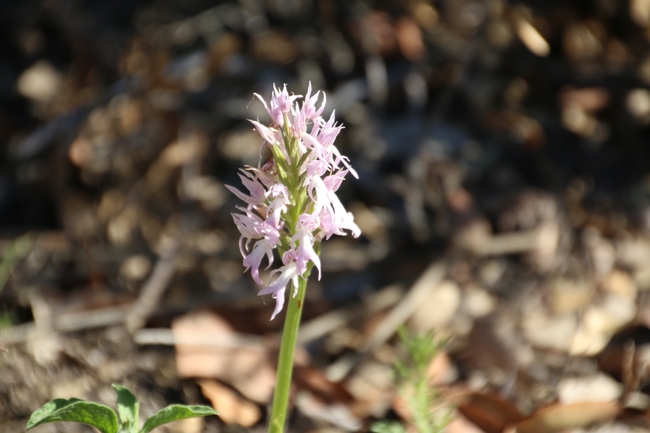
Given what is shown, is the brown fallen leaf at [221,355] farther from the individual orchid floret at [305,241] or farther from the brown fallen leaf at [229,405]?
the individual orchid floret at [305,241]

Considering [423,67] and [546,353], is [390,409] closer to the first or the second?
[546,353]

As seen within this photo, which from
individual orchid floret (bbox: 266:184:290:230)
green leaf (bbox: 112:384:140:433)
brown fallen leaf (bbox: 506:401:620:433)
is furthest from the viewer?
brown fallen leaf (bbox: 506:401:620:433)

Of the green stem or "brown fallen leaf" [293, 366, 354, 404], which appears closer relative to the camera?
the green stem

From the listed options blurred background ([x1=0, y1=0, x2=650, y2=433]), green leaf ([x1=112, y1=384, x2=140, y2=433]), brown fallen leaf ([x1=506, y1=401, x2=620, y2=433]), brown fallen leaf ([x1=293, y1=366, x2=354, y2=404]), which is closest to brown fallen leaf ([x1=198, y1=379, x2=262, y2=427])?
blurred background ([x1=0, y1=0, x2=650, y2=433])

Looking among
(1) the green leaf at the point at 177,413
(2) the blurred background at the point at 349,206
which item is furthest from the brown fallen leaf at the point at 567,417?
(1) the green leaf at the point at 177,413

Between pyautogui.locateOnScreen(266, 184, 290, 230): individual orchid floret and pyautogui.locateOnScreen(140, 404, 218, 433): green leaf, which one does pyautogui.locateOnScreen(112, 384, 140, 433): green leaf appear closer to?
pyautogui.locateOnScreen(140, 404, 218, 433): green leaf

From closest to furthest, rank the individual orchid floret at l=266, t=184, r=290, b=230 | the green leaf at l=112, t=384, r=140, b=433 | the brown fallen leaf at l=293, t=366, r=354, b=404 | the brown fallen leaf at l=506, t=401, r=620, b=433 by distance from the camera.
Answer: the individual orchid floret at l=266, t=184, r=290, b=230
the green leaf at l=112, t=384, r=140, b=433
the brown fallen leaf at l=506, t=401, r=620, b=433
the brown fallen leaf at l=293, t=366, r=354, b=404
